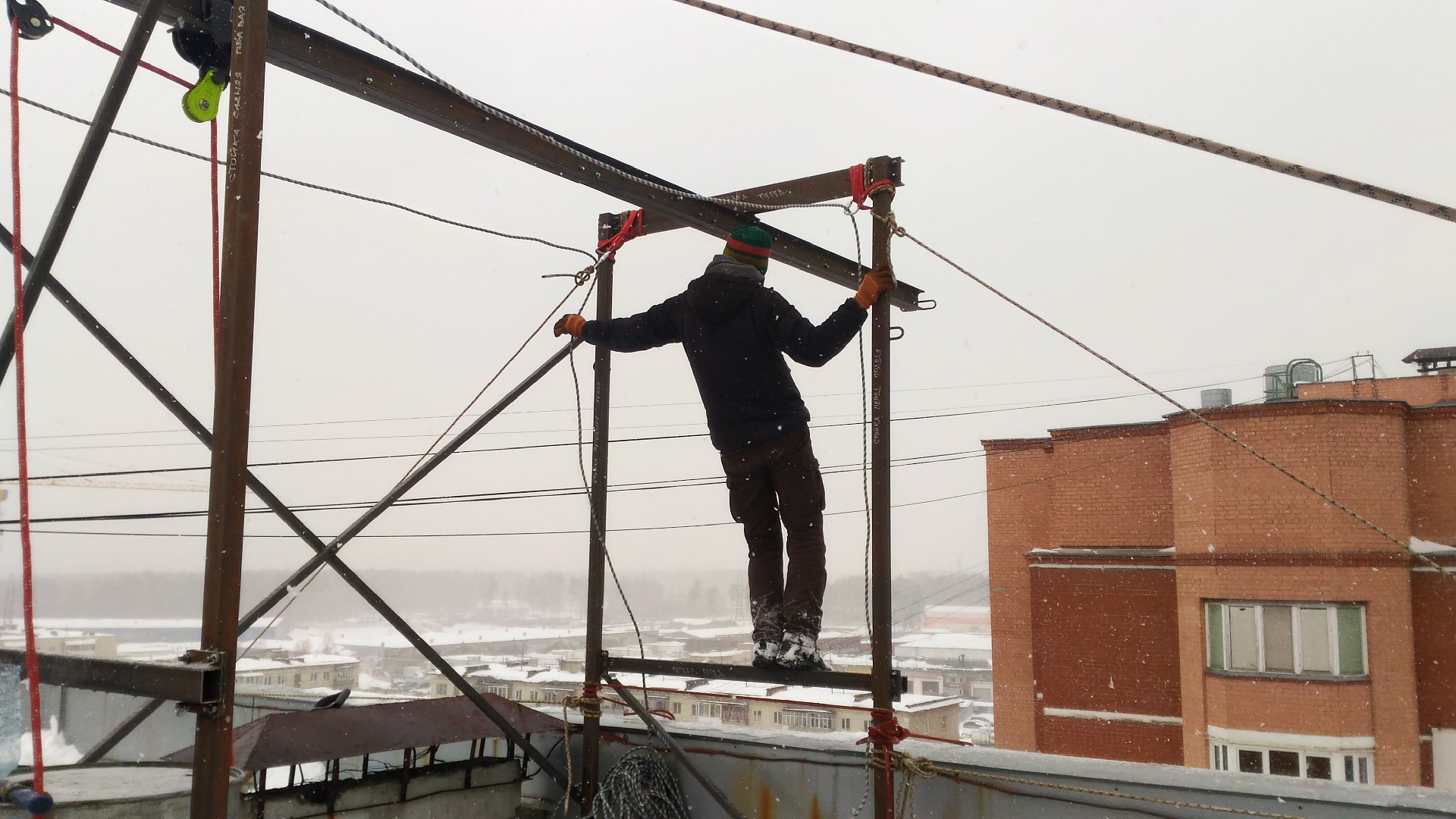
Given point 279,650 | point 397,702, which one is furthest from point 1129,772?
point 279,650

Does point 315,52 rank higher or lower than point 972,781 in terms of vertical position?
higher

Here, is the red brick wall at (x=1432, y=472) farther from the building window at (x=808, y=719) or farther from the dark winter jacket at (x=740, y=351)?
the dark winter jacket at (x=740, y=351)

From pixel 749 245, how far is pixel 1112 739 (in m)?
17.2

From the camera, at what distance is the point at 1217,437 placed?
1523 centimetres

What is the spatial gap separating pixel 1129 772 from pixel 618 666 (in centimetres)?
216

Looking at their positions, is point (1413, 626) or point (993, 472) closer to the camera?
point (1413, 626)

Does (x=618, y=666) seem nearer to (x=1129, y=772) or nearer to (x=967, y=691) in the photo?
(x=1129, y=772)

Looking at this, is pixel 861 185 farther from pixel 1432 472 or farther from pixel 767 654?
pixel 1432 472

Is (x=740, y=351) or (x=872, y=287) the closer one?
(x=872, y=287)

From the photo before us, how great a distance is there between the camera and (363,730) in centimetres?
356

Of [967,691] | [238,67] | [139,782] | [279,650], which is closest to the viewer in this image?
[238,67]

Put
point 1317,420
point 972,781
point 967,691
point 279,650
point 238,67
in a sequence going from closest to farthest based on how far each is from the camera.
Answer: point 238,67 < point 972,781 < point 279,650 < point 1317,420 < point 967,691

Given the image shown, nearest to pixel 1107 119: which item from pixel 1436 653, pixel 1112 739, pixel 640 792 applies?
pixel 640 792

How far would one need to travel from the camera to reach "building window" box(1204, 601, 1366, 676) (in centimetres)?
1445
